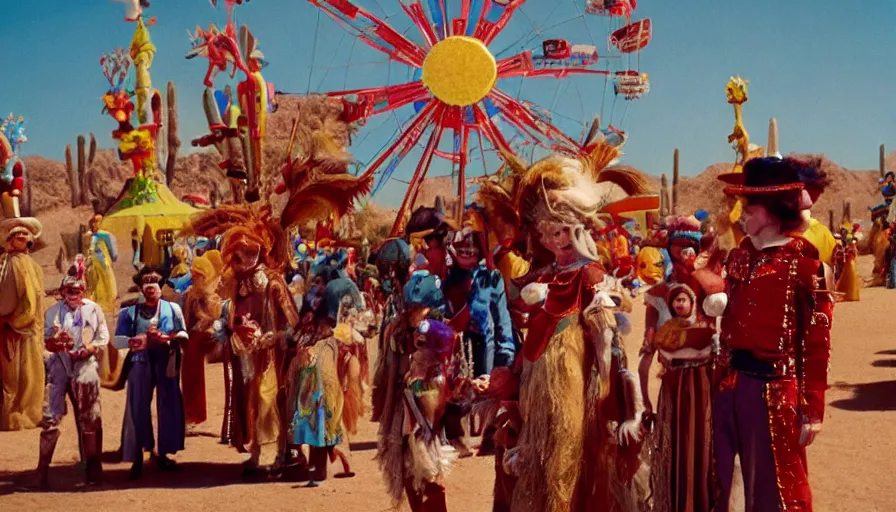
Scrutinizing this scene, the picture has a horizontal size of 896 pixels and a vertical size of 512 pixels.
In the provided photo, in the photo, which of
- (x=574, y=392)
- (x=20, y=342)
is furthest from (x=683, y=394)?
(x=20, y=342)

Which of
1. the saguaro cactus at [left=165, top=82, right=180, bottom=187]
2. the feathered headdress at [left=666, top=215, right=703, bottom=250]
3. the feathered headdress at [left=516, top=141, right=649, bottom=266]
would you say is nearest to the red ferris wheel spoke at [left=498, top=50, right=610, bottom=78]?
the feathered headdress at [left=666, top=215, right=703, bottom=250]

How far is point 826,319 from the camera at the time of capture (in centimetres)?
378

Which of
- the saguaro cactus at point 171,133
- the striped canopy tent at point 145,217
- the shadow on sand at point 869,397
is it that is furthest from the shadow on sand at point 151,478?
the saguaro cactus at point 171,133

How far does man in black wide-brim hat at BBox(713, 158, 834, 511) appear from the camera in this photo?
12.4 ft

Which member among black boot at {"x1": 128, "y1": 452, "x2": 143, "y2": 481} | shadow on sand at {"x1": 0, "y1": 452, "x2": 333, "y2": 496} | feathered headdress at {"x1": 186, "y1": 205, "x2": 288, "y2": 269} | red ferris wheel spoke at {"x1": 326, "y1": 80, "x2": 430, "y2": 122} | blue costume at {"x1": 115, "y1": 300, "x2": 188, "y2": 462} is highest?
red ferris wheel spoke at {"x1": 326, "y1": 80, "x2": 430, "y2": 122}

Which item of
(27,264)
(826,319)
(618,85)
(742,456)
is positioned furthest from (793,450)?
(27,264)

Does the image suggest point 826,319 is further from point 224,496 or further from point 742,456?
point 224,496

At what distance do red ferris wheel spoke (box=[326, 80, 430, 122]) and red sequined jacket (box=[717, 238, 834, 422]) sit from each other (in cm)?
666

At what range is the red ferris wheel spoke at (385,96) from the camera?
10242mm

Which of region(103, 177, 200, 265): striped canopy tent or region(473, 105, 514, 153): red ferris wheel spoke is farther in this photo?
region(103, 177, 200, 265): striped canopy tent

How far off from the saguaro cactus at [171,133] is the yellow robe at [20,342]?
1252 inches

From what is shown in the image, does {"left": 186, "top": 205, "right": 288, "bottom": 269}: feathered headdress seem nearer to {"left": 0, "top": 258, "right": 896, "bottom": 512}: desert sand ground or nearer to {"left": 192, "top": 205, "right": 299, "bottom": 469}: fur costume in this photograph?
{"left": 192, "top": 205, "right": 299, "bottom": 469}: fur costume

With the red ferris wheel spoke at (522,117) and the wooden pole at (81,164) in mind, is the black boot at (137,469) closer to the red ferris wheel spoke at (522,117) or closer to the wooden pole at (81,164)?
the red ferris wheel spoke at (522,117)

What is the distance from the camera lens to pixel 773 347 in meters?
3.87
